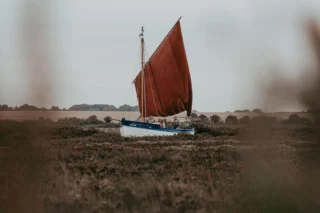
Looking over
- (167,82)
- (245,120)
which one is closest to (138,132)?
(167,82)

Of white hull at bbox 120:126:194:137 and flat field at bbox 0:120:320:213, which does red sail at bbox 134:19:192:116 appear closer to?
white hull at bbox 120:126:194:137

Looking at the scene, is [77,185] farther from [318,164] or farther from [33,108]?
[318,164]

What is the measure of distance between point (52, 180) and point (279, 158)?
5289 millimetres

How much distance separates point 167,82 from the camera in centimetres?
5706

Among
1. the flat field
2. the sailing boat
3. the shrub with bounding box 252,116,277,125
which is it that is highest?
the sailing boat

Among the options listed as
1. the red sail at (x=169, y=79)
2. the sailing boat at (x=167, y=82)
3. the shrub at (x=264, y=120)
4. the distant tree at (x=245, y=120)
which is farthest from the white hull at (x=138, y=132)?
the shrub at (x=264, y=120)

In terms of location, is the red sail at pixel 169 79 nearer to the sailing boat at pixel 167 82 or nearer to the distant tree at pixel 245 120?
the sailing boat at pixel 167 82

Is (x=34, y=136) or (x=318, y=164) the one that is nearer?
(x=318, y=164)

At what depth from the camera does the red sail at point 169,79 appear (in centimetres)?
5644

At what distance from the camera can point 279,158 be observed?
41.8 ft

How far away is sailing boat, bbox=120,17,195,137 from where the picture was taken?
5641cm

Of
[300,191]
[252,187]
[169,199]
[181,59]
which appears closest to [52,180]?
[169,199]

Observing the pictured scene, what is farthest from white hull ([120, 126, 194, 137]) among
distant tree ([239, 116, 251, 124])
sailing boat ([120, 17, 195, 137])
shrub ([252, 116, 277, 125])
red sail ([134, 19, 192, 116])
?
shrub ([252, 116, 277, 125])

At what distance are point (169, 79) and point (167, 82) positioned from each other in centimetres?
36
